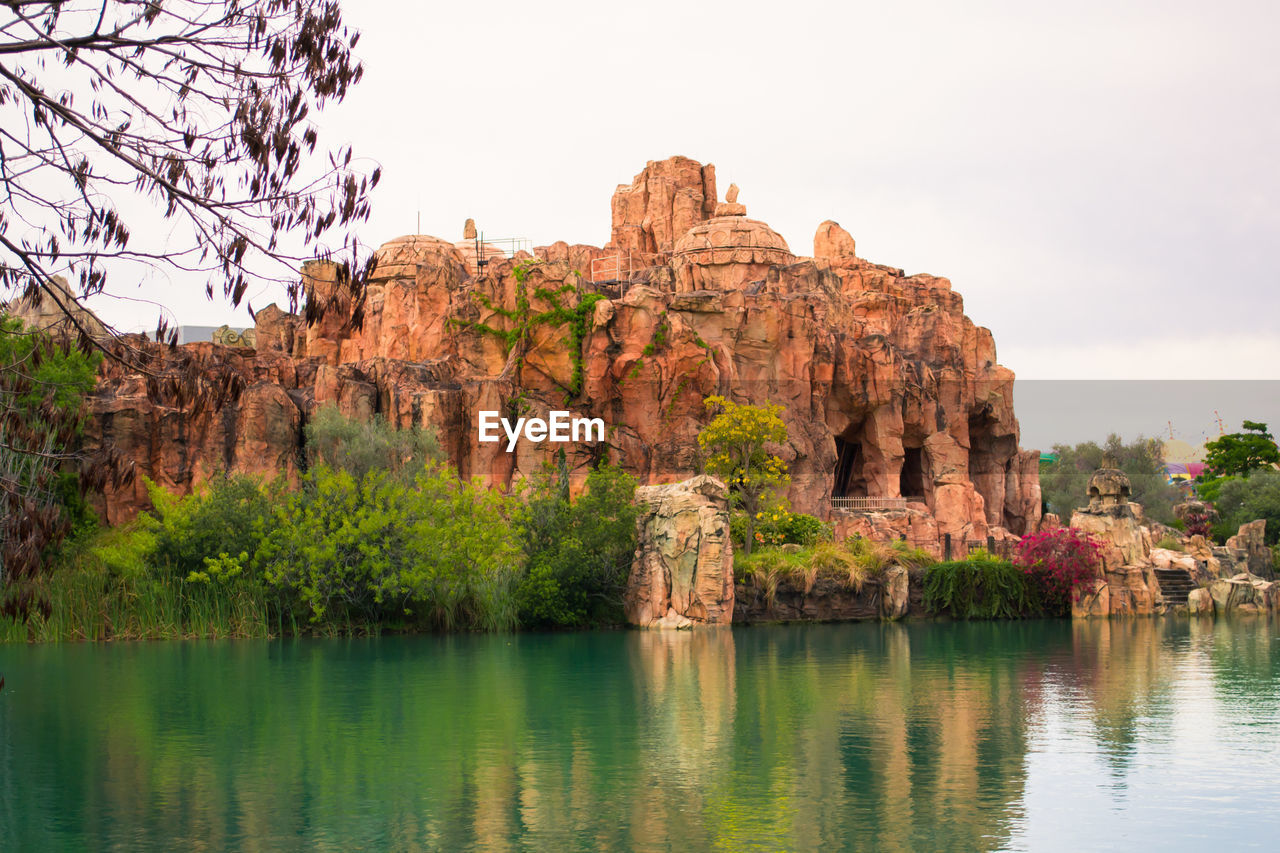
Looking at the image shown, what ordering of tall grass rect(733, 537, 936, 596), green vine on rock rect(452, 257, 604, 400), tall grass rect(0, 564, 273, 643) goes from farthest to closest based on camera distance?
green vine on rock rect(452, 257, 604, 400), tall grass rect(733, 537, 936, 596), tall grass rect(0, 564, 273, 643)

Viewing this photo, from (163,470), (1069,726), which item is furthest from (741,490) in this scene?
(1069,726)

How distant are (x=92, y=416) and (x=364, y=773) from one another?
29.3 meters

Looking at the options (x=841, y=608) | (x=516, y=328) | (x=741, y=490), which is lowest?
(x=841, y=608)

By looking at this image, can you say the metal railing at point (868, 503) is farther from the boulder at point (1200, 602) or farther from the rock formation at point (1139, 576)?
the boulder at point (1200, 602)

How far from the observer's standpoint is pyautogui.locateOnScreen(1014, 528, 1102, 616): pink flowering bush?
38125 millimetres

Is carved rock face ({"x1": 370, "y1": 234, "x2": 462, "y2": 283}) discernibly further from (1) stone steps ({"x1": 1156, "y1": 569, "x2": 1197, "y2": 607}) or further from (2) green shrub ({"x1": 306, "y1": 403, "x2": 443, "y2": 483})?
(1) stone steps ({"x1": 1156, "y1": 569, "x2": 1197, "y2": 607})

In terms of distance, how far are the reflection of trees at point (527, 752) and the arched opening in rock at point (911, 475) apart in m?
32.8

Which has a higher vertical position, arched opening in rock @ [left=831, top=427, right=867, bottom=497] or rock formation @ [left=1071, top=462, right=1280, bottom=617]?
arched opening in rock @ [left=831, top=427, right=867, bottom=497]

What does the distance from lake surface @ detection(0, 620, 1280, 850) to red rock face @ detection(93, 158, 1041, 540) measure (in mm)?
16214

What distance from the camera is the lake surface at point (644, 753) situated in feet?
32.2

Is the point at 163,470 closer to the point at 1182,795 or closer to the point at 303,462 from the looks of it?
the point at 303,462

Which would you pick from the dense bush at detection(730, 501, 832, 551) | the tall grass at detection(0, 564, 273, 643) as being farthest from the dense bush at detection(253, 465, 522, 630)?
the dense bush at detection(730, 501, 832, 551)

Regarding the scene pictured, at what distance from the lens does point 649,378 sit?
43469 millimetres

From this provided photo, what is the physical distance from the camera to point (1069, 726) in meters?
14.8
